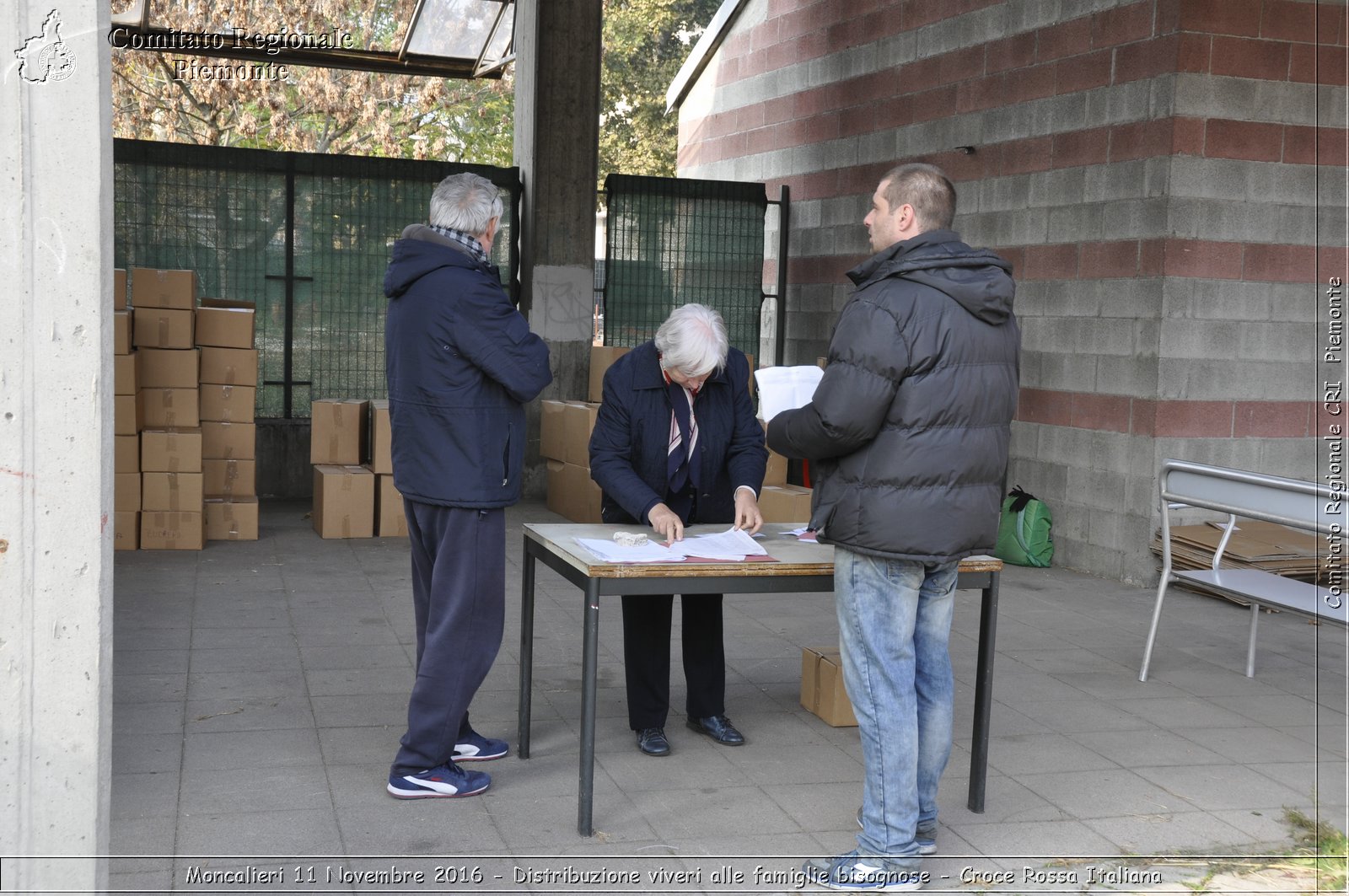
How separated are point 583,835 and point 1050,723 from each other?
213 cm

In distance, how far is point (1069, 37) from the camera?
8.20 meters

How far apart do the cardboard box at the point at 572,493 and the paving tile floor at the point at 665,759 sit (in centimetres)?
228

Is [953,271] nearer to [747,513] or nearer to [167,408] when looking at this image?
[747,513]

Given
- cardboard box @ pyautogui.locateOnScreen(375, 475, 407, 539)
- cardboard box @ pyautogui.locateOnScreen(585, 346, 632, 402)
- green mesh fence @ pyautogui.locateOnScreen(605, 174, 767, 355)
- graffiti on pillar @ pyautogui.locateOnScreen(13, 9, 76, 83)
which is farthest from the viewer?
green mesh fence @ pyautogui.locateOnScreen(605, 174, 767, 355)

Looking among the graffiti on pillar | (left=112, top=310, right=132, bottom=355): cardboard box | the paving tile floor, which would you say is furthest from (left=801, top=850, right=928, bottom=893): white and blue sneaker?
(left=112, top=310, right=132, bottom=355): cardboard box

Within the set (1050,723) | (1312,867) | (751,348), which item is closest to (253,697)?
(1050,723)

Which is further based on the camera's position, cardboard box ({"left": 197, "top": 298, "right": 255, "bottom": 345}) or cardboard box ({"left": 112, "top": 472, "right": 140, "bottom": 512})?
cardboard box ({"left": 197, "top": 298, "right": 255, "bottom": 345})

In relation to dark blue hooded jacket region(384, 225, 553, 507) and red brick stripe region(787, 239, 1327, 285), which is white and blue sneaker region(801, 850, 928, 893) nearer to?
dark blue hooded jacket region(384, 225, 553, 507)

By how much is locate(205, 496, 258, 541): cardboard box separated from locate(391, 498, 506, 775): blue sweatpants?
15.6 feet

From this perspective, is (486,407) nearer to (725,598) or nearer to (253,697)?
(253,697)

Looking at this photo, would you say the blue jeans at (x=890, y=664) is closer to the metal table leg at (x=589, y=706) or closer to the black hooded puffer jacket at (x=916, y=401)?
the black hooded puffer jacket at (x=916, y=401)

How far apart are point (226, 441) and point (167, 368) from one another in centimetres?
61

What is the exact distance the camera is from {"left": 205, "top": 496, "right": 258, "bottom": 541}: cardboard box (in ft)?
27.0

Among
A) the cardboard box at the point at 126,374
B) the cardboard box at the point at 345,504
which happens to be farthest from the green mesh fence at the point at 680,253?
the cardboard box at the point at 126,374
